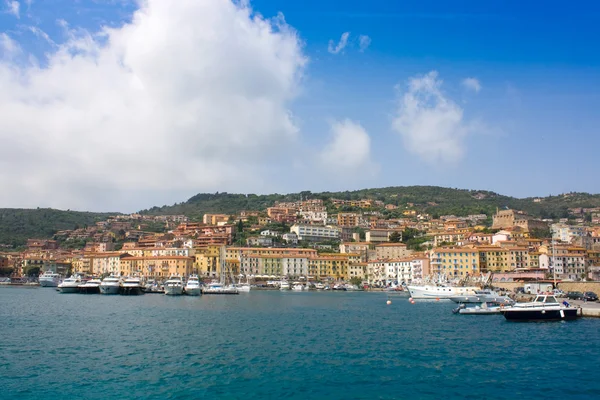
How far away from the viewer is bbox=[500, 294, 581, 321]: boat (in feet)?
112

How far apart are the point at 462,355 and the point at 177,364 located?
11.7 metres

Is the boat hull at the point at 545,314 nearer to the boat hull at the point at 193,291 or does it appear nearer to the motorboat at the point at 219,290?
the boat hull at the point at 193,291

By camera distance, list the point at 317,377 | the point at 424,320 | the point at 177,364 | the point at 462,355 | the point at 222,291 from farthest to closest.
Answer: the point at 222,291
the point at 424,320
the point at 462,355
the point at 177,364
the point at 317,377

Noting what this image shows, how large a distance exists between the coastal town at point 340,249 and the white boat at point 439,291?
18.8 m

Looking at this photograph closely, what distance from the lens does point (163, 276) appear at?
4198 inches

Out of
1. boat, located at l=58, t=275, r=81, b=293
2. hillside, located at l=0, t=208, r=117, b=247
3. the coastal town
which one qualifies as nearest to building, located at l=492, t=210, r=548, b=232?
the coastal town

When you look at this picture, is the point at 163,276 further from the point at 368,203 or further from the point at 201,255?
the point at 368,203

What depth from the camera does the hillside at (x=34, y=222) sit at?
156m

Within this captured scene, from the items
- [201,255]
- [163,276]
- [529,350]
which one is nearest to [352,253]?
[201,255]

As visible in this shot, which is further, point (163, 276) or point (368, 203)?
point (368, 203)

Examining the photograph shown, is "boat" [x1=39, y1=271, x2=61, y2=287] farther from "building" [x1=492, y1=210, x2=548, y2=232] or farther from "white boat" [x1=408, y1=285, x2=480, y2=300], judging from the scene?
"building" [x1=492, y1=210, x2=548, y2=232]

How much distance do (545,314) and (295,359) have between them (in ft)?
64.3

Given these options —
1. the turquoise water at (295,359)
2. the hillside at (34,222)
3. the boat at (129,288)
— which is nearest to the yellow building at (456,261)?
the boat at (129,288)

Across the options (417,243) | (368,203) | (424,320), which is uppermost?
(368,203)
